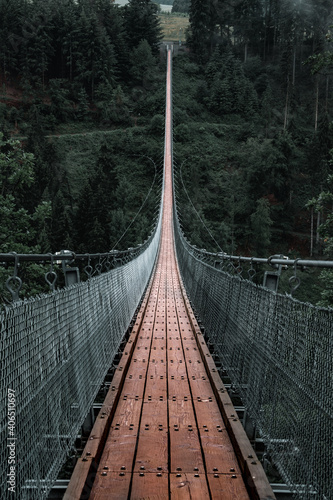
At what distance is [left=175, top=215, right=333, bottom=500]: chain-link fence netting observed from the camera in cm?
167

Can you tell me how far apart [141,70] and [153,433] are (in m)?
51.2

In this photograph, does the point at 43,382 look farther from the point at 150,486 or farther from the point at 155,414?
the point at 155,414

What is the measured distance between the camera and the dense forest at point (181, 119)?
27.9 m

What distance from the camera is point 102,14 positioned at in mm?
53688

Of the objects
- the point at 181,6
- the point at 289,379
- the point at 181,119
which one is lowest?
the point at 289,379

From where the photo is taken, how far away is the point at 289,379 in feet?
6.73

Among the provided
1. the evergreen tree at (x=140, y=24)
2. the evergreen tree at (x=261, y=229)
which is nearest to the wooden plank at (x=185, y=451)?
the evergreen tree at (x=261, y=229)

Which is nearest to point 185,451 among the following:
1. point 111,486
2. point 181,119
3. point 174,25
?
point 111,486

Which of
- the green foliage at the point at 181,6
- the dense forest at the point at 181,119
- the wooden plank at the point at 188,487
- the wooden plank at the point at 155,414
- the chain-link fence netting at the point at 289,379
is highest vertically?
the green foliage at the point at 181,6

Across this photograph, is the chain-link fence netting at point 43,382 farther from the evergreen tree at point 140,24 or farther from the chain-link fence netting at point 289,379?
the evergreen tree at point 140,24

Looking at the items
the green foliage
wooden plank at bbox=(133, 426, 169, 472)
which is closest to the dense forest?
wooden plank at bbox=(133, 426, 169, 472)

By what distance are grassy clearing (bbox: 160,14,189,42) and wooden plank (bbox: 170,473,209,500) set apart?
82.4 m

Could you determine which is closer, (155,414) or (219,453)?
(219,453)

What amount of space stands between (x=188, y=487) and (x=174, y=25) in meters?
96.4
